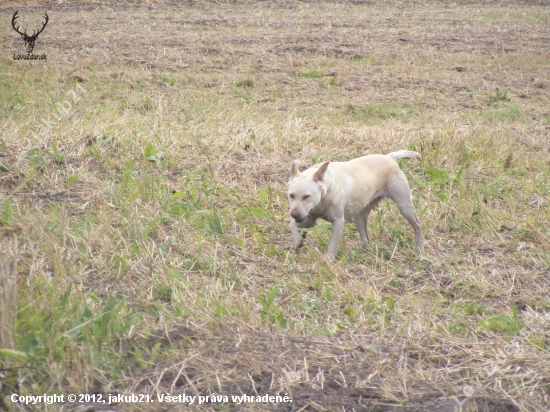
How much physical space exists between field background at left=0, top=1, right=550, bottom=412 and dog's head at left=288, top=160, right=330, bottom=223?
485 millimetres

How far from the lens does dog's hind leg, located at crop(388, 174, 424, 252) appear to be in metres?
6.08

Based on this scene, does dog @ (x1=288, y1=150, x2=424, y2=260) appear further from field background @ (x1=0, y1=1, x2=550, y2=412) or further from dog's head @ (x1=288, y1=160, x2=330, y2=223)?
field background @ (x1=0, y1=1, x2=550, y2=412)

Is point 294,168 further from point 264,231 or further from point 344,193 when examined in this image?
point 264,231

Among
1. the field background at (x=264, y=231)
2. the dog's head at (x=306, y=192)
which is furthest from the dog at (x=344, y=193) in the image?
the field background at (x=264, y=231)

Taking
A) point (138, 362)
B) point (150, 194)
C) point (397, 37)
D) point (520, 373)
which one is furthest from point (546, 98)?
point (138, 362)

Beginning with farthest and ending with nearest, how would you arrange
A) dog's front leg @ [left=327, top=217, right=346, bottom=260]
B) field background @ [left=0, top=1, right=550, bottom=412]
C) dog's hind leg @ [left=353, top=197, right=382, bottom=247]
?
dog's hind leg @ [left=353, top=197, right=382, bottom=247] → dog's front leg @ [left=327, top=217, right=346, bottom=260] → field background @ [left=0, top=1, right=550, bottom=412]

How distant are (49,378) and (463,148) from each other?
20.9ft

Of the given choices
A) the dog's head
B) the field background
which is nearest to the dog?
the dog's head

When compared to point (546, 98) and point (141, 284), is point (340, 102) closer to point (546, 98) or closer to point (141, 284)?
point (546, 98)

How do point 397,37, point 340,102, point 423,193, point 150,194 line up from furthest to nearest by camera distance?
point 397,37 → point 340,102 → point 423,193 → point 150,194

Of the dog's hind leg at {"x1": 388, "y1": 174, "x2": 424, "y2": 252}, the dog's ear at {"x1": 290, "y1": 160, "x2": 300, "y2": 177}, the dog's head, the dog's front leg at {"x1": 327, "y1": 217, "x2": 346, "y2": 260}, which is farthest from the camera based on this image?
the dog's hind leg at {"x1": 388, "y1": 174, "x2": 424, "y2": 252}

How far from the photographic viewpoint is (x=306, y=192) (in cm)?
532

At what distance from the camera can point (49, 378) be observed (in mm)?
3234

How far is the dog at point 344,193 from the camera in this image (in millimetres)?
5355
